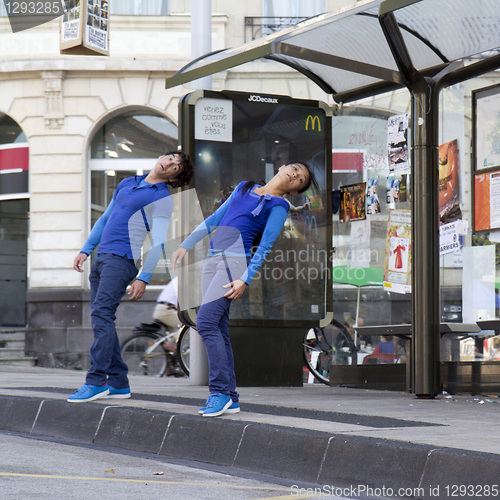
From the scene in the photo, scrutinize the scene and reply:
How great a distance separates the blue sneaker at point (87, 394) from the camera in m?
5.49

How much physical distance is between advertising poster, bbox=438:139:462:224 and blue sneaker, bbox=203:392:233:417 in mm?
2656

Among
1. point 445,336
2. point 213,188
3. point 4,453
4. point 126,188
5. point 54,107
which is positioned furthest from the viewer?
point 54,107

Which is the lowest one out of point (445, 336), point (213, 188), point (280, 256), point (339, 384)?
point (339, 384)

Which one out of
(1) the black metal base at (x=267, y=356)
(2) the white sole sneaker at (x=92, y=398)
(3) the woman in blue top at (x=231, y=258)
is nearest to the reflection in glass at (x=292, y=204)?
(1) the black metal base at (x=267, y=356)

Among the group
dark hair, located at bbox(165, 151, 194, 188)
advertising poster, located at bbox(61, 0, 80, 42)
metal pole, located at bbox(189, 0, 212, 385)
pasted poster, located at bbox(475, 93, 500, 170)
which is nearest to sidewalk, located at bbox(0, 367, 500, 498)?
metal pole, located at bbox(189, 0, 212, 385)

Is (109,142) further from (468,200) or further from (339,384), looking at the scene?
(468,200)

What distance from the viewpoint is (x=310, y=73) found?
24.0 feet

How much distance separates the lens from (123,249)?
5.51 m

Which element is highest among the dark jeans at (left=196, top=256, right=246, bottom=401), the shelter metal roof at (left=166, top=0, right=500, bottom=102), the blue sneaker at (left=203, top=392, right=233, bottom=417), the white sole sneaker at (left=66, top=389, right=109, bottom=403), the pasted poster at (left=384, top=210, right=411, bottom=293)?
the shelter metal roof at (left=166, top=0, right=500, bottom=102)

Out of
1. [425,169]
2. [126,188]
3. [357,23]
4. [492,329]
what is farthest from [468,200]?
[126,188]

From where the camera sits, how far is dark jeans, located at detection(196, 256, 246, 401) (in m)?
4.86

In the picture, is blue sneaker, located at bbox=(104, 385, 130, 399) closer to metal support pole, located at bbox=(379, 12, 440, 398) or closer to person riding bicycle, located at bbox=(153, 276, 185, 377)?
metal support pole, located at bbox=(379, 12, 440, 398)

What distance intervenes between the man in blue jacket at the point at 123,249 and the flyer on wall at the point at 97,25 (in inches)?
259

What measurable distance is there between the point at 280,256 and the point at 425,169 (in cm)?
185
